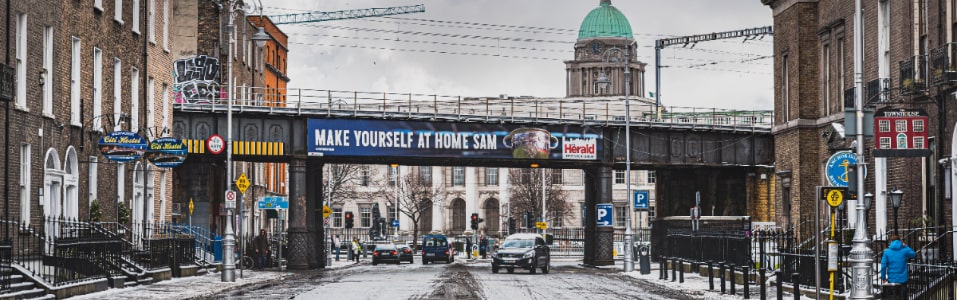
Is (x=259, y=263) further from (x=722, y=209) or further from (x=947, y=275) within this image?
(x=947, y=275)

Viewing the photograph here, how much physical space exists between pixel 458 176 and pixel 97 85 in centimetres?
8973

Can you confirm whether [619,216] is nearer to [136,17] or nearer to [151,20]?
[151,20]

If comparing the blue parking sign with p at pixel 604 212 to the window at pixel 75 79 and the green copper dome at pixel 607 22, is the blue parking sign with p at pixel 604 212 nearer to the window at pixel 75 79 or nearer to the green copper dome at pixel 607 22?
the window at pixel 75 79

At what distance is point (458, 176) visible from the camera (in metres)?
129

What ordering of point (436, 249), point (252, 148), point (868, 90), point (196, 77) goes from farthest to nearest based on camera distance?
1. point (436, 249)
2. point (196, 77)
3. point (252, 148)
4. point (868, 90)

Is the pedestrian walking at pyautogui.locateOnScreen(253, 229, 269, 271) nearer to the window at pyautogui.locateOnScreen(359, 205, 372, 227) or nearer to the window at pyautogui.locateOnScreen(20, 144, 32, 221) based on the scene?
the window at pyautogui.locateOnScreen(20, 144, 32, 221)

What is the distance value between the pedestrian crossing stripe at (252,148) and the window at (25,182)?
18350 millimetres

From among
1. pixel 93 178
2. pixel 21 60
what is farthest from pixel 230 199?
pixel 21 60

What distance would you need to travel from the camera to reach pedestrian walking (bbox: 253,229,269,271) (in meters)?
54.5

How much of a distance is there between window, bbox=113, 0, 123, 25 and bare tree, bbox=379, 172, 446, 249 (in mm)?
79293

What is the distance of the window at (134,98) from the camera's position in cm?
4359

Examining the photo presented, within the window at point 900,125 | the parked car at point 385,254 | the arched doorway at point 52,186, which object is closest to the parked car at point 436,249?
the parked car at point 385,254

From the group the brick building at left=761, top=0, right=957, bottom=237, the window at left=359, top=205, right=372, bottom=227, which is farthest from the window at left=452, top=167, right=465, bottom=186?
the brick building at left=761, top=0, right=957, bottom=237

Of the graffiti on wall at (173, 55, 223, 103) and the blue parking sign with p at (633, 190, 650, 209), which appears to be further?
the graffiti on wall at (173, 55, 223, 103)
